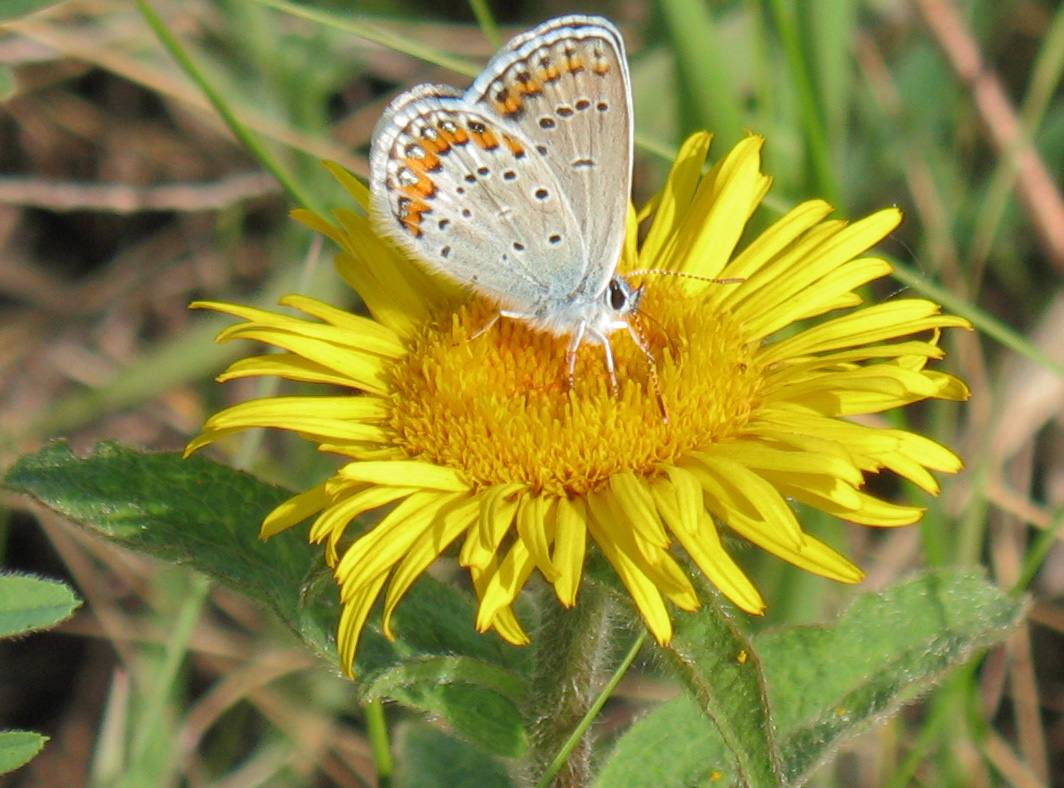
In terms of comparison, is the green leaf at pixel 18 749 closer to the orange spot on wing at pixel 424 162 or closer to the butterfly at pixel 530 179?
the butterfly at pixel 530 179

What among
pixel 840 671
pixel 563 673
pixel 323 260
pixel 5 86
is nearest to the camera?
pixel 563 673

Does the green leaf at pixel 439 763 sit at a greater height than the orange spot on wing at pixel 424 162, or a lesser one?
lesser

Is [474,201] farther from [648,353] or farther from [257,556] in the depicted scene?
[257,556]

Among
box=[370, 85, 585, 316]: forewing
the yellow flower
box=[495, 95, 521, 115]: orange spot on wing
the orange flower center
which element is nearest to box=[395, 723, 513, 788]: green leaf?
the yellow flower

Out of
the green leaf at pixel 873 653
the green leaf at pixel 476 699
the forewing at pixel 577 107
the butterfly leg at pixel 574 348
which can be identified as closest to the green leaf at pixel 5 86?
the forewing at pixel 577 107

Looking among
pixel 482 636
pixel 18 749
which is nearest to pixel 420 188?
pixel 482 636

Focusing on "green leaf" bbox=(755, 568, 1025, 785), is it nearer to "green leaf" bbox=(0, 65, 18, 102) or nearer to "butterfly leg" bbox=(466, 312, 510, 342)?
"butterfly leg" bbox=(466, 312, 510, 342)
